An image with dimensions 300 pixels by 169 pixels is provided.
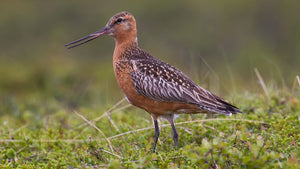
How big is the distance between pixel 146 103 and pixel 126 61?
67cm

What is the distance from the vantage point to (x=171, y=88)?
597 cm

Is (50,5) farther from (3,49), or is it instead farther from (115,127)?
(115,127)

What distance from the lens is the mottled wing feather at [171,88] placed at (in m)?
5.89

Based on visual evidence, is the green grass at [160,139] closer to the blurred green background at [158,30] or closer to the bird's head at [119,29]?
the bird's head at [119,29]

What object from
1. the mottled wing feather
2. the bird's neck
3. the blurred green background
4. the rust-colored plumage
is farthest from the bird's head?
the blurred green background

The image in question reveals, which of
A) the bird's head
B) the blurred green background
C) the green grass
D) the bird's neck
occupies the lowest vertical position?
the green grass

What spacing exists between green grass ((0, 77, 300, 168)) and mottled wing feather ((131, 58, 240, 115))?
31 cm

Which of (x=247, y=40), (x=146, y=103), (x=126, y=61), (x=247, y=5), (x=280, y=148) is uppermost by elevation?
(x=247, y=5)

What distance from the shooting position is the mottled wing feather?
5895 millimetres

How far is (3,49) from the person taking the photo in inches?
622

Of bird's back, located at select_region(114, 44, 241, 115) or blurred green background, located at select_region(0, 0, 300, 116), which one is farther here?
blurred green background, located at select_region(0, 0, 300, 116)

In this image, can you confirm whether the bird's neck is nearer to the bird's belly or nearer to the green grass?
the bird's belly

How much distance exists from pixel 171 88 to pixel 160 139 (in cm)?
80

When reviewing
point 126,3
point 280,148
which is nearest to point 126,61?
point 280,148
